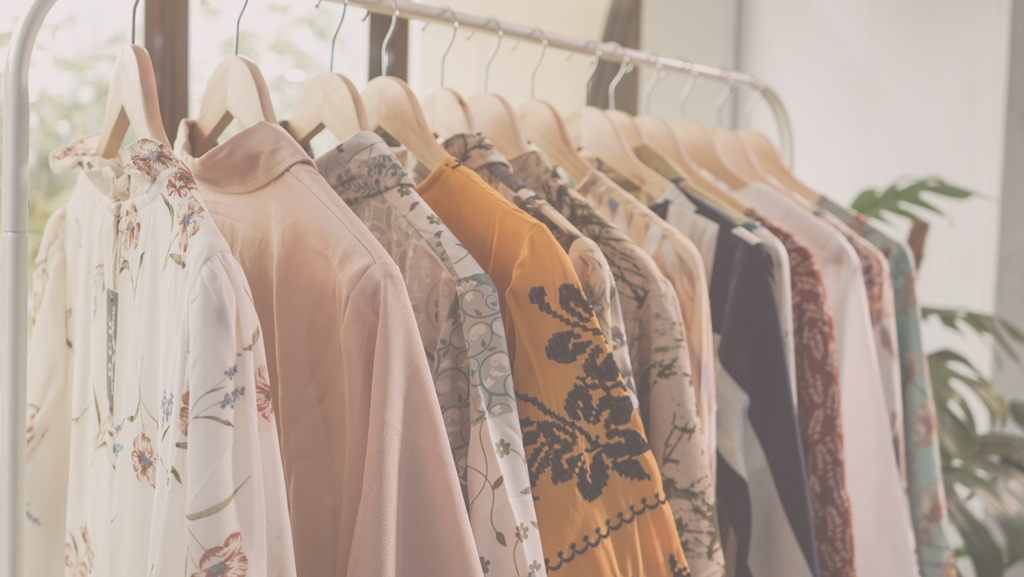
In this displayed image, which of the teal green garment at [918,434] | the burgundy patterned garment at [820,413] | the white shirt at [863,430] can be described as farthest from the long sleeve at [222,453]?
the teal green garment at [918,434]

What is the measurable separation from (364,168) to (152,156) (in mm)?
170

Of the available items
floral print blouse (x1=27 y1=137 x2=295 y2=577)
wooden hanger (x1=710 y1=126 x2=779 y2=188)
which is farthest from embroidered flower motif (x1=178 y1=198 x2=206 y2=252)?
wooden hanger (x1=710 y1=126 x2=779 y2=188)

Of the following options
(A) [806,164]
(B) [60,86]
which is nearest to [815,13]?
(A) [806,164]

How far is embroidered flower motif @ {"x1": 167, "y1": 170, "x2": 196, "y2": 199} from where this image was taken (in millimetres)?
571

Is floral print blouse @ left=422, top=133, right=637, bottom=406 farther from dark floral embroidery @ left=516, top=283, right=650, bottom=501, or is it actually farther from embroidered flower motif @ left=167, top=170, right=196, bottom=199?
embroidered flower motif @ left=167, top=170, right=196, bottom=199

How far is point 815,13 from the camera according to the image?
212 cm

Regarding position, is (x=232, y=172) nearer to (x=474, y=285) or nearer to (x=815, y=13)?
(x=474, y=285)

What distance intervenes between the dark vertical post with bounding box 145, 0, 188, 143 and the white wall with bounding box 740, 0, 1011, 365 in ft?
5.23

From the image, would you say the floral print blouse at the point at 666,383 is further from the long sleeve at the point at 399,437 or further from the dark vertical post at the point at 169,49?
the dark vertical post at the point at 169,49

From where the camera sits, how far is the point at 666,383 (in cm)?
78

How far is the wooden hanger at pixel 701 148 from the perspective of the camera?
3.79 feet

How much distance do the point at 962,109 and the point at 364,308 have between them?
1.85m

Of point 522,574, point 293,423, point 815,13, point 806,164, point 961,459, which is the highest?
point 815,13

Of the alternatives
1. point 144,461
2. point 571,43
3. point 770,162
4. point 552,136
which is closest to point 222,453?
point 144,461
